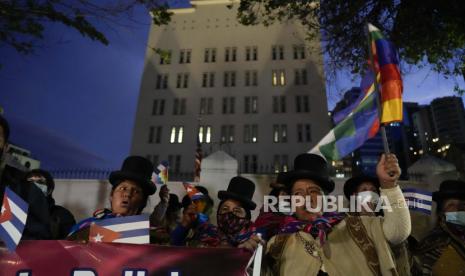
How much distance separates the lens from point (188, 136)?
109ft

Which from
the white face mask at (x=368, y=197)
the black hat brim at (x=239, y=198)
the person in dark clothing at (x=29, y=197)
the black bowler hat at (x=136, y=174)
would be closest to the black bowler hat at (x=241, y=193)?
the black hat brim at (x=239, y=198)

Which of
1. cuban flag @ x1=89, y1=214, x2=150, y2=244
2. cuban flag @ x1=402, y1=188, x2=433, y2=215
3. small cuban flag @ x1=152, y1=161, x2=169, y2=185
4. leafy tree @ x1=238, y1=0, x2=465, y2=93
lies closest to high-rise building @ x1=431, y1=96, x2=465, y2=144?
leafy tree @ x1=238, y1=0, x2=465, y2=93

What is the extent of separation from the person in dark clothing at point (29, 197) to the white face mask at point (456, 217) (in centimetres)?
439

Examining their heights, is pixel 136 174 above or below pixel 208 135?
below

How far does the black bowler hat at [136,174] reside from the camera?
3.09 metres

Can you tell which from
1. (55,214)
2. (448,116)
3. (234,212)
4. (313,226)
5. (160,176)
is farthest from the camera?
(448,116)

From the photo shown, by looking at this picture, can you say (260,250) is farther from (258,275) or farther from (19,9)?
(19,9)

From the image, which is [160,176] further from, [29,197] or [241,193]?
[29,197]

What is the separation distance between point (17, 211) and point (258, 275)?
2.00m

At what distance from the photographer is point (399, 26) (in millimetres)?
7980

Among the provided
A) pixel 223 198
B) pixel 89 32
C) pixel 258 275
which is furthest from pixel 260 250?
pixel 89 32

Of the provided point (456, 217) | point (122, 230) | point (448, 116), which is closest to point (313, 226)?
point (122, 230)

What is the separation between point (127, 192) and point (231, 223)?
1291mm

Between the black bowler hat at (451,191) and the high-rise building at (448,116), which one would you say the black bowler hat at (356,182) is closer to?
the black bowler hat at (451,191)
